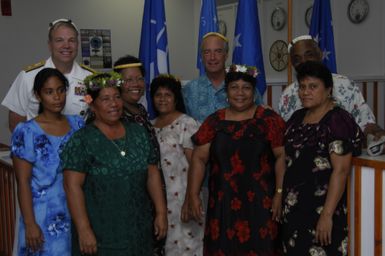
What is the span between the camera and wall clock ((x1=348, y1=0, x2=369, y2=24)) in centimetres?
639

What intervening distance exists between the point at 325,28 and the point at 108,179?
318 cm

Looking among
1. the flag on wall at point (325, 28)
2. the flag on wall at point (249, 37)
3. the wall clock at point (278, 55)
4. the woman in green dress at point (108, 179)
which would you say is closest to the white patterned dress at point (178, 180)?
the woman in green dress at point (108, 179)

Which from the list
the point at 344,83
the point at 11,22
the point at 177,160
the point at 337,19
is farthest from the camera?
the point at 337,19

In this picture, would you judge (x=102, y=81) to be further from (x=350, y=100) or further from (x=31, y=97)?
(x=350, y=100)

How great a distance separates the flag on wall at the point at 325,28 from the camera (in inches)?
182

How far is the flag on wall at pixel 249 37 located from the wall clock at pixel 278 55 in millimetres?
4183

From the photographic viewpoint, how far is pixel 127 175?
85.7 inches

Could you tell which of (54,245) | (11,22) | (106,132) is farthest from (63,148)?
(11,22)

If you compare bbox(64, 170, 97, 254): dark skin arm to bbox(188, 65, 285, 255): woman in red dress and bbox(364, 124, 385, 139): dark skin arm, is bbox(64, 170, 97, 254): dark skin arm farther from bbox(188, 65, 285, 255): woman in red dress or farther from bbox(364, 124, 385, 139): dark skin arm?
bbox(364, 124, 385, 139): dark skin arm

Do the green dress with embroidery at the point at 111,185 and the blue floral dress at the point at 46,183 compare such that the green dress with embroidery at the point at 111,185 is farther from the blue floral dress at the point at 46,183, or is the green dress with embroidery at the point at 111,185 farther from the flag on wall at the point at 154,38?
the flag on wall at the point at 154,38

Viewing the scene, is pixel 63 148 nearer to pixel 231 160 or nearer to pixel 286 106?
pixel 231 160

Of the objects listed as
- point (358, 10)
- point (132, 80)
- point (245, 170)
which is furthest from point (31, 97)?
point (358, 10)

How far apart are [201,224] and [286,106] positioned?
0.79m

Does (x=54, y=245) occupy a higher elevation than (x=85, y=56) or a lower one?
lower
